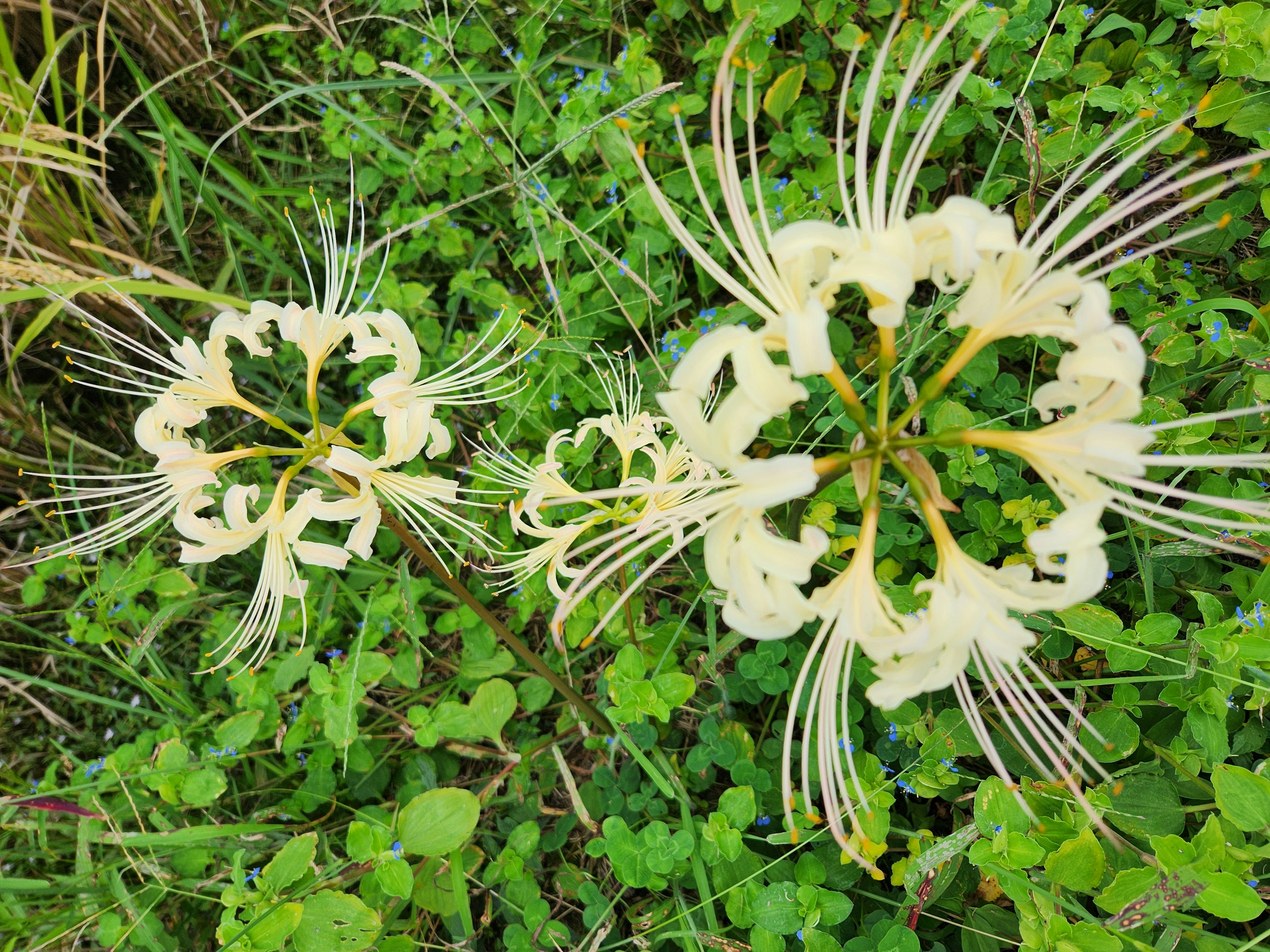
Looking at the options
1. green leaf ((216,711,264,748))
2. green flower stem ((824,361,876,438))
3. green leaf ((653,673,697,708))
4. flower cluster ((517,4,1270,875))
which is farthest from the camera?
green leaf ((216,711,264,748))

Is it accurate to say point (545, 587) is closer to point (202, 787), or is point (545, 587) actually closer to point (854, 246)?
point (202, 787)

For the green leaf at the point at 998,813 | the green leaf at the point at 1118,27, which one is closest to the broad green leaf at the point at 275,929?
the green leaf at the point at 998,813

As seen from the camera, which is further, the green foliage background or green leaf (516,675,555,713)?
green leaf (516,675,555,713)

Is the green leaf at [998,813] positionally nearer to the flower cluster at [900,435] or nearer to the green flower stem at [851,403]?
the flower cluster at [900,435]

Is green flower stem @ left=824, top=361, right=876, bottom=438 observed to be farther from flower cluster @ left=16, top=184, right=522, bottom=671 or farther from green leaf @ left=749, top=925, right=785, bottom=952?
green leaf @ left=749, top=925, right=785, bottom=952

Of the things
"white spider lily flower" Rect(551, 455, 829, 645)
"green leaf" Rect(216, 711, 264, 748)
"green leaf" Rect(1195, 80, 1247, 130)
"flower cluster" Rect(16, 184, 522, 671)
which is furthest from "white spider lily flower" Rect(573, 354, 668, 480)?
"green leaf" Rect(1195, 80, 1247, 130)

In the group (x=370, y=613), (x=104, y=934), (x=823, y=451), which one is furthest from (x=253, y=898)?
(x=823, y=451)

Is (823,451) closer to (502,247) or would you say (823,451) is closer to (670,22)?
(502,247)
